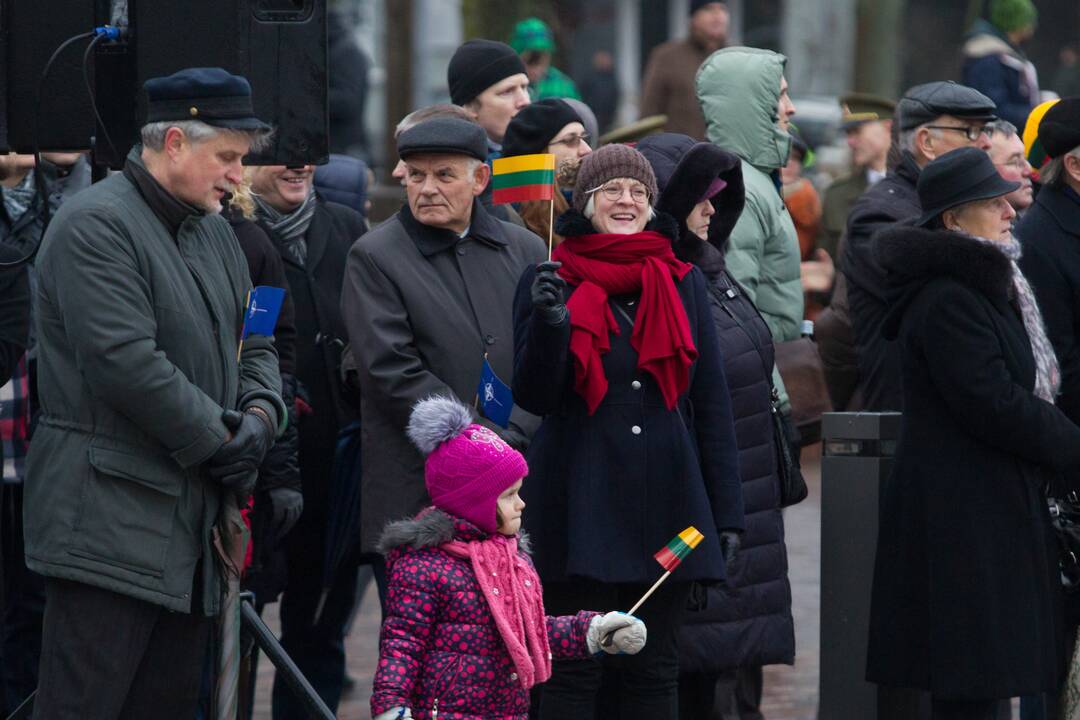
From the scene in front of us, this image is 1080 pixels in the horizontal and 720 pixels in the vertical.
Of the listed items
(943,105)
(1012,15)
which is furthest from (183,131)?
(1012,15)

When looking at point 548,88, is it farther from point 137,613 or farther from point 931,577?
point 137,613

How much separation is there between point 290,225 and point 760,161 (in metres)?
1.76

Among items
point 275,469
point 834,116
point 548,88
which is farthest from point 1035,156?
point 834,116

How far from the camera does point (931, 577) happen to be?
6316 millimetres

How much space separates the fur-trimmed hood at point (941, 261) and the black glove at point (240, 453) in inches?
83.1

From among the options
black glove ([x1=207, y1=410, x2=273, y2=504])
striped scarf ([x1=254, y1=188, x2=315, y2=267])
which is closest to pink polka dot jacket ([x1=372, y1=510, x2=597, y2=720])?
black glove ([x1=207, y1=410, x2=273, y2=504])

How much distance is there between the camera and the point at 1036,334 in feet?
21.2

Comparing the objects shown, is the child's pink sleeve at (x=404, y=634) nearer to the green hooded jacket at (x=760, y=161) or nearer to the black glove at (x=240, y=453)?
the black glove at (x=240, y=453)

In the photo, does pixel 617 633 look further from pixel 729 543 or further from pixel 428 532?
pixel 729 543

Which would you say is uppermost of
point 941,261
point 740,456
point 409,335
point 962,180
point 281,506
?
point 962,180

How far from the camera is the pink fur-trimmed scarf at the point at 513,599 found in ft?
17.1

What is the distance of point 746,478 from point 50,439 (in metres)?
2.47

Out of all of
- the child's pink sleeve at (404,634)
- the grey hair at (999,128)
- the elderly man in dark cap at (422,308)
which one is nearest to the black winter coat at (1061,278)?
the grey hair at (999,128)

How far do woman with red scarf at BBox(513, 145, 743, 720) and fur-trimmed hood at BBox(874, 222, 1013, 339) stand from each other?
2.30ft
